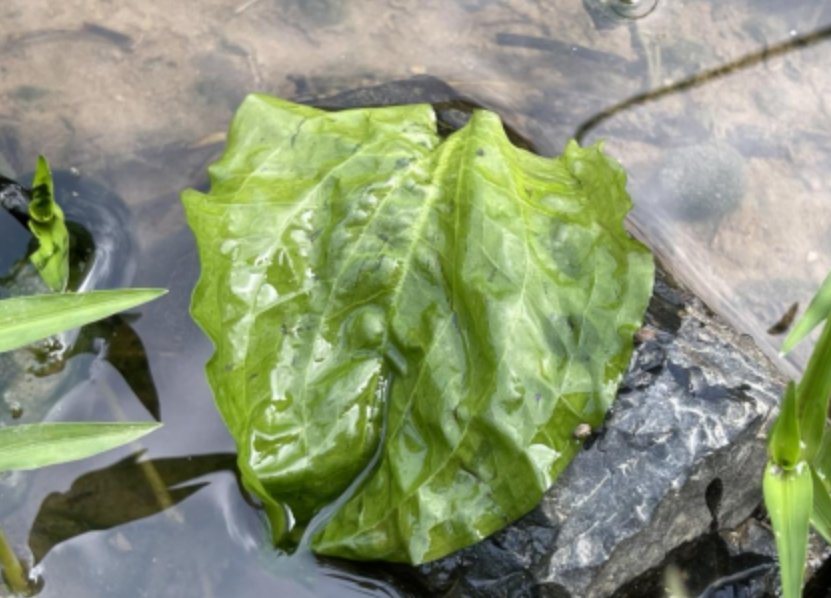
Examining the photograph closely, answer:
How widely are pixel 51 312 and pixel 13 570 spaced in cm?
77

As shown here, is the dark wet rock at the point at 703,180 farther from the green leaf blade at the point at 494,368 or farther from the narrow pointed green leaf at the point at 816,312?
the narrow pointed green leaf at the point at 816,312

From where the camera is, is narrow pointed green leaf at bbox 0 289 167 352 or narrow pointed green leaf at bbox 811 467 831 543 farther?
narrow pointed green leaf at bbox 811 467 831 543

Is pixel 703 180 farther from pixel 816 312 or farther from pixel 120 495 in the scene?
pixel 120 495

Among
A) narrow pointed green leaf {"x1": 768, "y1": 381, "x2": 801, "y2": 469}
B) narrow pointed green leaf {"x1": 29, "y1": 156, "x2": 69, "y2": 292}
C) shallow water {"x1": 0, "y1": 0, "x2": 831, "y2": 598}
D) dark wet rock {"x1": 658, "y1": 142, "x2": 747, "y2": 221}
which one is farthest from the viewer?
dark wet rock {"x1": 658, "y1": 142, "x2": 747, "y2": 221}

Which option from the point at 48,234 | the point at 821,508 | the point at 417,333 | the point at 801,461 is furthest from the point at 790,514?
the point at 48,234

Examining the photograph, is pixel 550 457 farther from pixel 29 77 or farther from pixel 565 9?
pixel 29 77

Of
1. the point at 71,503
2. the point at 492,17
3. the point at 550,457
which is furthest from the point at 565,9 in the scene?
the point at 71,503

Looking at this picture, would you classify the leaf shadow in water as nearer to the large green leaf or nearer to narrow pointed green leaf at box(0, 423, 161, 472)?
the large green leaf

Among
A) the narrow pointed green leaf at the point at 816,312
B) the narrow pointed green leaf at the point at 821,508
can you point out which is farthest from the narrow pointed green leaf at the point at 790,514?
the narrow pointed green leaf at the point at 816,312

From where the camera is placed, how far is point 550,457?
7.60 feet

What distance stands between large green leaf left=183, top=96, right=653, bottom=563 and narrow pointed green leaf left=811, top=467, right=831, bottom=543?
1.48ft

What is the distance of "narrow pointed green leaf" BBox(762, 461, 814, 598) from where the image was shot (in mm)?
1925

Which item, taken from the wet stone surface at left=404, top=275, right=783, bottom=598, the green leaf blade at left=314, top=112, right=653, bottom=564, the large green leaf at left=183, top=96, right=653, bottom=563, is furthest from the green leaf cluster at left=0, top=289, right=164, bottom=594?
the wet stone surface at left=404, top=275, right=783, bottom=598

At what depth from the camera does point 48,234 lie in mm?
2627
